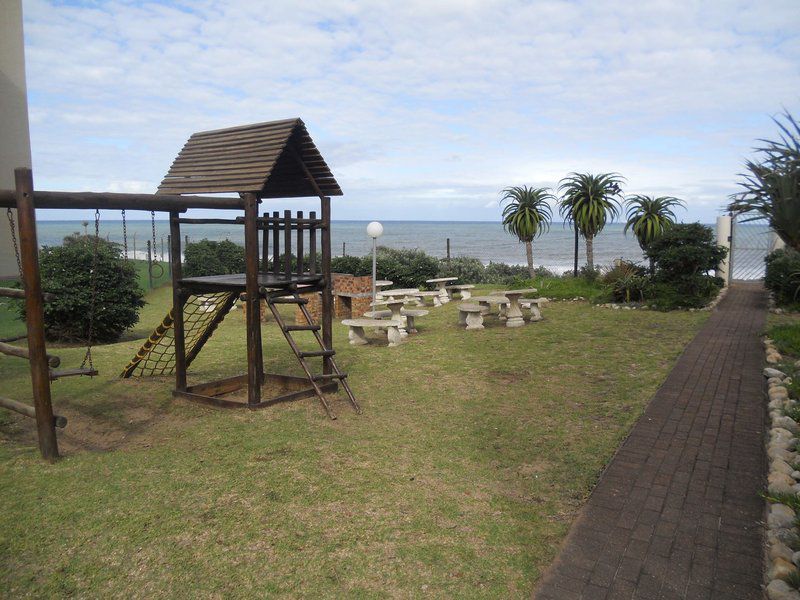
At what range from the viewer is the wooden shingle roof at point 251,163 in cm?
654

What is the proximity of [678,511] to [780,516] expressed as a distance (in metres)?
0.61

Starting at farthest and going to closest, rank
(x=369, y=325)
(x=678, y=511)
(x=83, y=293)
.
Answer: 1. (x=83, y=293)
2. (x=369, y=325)
3. (x=678, y=511)

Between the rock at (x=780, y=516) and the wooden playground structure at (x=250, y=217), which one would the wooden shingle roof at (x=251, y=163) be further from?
the rock at (x=780, y=516)

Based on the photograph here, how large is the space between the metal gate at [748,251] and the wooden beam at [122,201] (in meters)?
18.1

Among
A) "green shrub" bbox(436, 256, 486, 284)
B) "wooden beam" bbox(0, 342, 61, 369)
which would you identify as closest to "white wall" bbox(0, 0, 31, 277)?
"wooden beam" bbox(0, 342, 61, 369)

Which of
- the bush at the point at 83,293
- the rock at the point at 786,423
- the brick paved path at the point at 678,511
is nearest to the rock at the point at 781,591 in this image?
the brick paved path at the point at 678,511

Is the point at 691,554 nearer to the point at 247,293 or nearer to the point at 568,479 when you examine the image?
the point at 568,479

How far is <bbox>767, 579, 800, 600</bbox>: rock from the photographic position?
3.11 metres

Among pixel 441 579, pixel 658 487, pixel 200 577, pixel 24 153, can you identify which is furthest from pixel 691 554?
pixel 24 153

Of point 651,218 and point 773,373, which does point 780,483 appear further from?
point 651,218

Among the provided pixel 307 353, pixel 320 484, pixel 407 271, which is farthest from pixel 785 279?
pixel 320 484

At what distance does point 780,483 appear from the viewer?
14.5ft

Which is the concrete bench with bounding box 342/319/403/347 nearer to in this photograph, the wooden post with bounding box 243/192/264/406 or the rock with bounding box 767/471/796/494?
the wooden post with bounding box 243/192/264/406

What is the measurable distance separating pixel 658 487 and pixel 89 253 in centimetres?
1080
